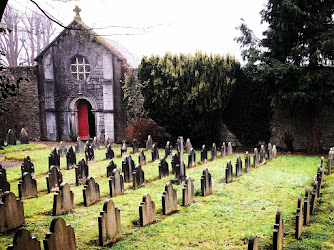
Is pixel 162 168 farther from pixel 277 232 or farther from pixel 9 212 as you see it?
pixel 277 232

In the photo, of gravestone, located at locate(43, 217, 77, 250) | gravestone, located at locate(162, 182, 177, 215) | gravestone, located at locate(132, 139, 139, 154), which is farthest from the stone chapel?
gravestone, located at locate(43, 217, 77, 250)

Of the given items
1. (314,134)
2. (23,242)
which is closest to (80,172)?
(23,242)

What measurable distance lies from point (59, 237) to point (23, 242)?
43 cm

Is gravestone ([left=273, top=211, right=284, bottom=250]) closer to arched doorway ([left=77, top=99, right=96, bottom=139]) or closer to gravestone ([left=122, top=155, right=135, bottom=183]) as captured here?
gravestone ([left=122, top=155, right=135, bottom=183])

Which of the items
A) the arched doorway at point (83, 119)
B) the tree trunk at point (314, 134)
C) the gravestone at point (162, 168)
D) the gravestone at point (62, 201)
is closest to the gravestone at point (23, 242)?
the gravestone at point (62, 201)

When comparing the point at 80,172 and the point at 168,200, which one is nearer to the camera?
the point at 168,200

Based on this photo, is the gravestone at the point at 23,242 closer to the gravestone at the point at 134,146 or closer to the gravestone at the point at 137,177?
the gravestone at the point at 137,177

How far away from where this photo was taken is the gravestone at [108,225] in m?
4.18

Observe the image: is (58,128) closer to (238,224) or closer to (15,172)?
(15,172)

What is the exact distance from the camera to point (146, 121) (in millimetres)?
14266

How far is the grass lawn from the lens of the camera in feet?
13.8

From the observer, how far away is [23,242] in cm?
327

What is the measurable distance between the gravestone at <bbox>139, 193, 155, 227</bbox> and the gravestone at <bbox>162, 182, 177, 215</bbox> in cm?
37

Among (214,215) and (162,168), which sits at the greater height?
(162,168)
